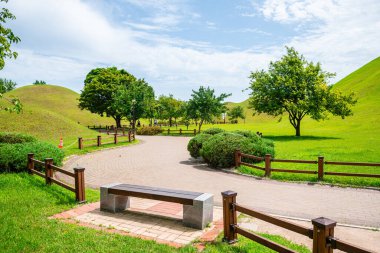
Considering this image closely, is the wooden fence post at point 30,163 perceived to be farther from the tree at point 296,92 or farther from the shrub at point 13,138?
the tree at point 296,92

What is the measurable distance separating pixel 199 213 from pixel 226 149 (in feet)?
29.9

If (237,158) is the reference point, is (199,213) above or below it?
below

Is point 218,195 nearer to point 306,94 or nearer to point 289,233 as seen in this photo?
point 289,233

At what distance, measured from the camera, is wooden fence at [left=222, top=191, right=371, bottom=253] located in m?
4.11

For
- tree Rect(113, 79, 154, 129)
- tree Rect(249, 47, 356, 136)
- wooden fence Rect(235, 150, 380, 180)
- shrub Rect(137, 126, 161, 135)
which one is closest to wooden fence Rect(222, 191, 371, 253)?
wooden fence Rect(235, 150, 380, 180)

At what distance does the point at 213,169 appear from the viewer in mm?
15914

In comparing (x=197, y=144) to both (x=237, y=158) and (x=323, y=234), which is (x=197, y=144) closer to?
(x=237, y=158)

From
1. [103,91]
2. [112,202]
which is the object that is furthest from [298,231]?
[103,91]

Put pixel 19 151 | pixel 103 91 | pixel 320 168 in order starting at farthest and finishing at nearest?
pixel 103 91, pixel 19 151, pixel 320 168

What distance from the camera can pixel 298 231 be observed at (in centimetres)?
466

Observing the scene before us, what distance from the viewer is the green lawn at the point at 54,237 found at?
562 centimetres

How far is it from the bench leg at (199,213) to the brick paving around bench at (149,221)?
13 cm

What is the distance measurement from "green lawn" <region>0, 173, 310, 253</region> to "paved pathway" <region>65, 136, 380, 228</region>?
9.99ft

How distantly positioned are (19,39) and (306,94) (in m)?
32.4
